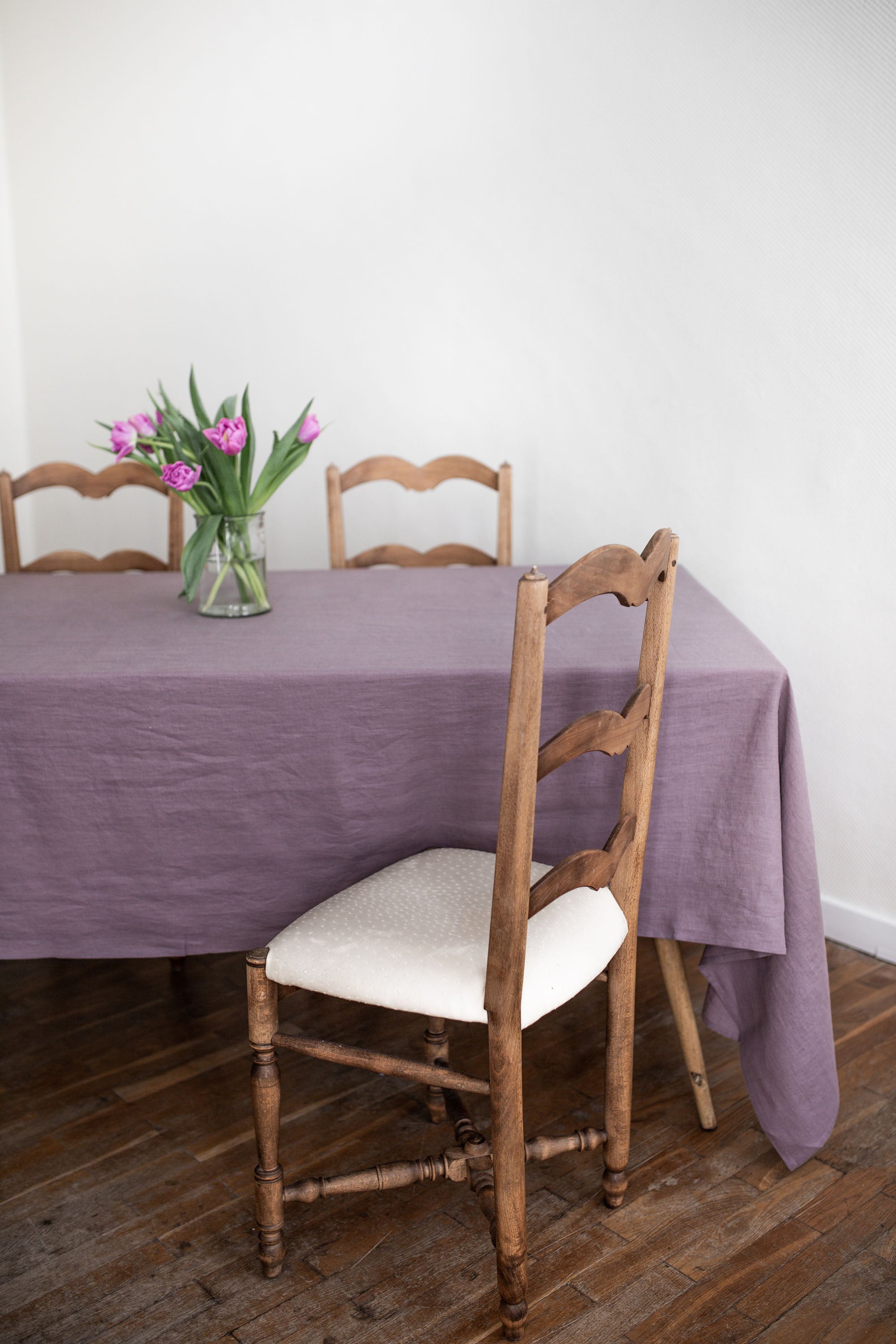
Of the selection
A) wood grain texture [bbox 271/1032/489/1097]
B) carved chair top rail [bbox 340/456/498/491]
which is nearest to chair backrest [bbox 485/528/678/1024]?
wood grain texture [bbox 271/1032/489/1097]

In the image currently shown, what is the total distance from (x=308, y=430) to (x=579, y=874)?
0.85 metres

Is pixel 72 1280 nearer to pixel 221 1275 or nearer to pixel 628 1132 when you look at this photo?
pixel 221 1275

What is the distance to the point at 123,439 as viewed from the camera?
152cm

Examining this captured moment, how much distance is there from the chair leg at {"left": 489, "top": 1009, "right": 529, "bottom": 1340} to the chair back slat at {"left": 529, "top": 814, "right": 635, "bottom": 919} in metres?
0.13

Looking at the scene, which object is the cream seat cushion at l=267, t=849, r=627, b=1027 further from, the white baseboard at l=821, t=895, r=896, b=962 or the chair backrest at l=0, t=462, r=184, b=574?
the chair backrest at l=0, t=462, r=184, b=574

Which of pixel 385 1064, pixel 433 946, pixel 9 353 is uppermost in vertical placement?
pixel 9 353

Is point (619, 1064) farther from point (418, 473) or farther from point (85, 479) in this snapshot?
point (85, 479)

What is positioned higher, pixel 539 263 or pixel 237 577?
pixel 539 263

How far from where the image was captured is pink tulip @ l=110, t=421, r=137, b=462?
1.51 m

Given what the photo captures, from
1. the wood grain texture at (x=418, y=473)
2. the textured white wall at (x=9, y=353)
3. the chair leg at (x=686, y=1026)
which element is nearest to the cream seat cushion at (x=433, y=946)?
the chair leg at (x=686, y=1026)

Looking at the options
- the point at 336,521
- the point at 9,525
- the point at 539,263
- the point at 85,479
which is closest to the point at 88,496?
the point at 85,479

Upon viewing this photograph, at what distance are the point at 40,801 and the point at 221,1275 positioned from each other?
0.64 m

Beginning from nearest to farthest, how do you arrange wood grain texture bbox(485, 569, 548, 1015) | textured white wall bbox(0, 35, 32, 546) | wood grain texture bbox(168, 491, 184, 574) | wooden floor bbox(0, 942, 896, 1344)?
wood grain texture bbox(485, 569, 548, 1015)
wooden floor bbox(0, 942, 896, 1344)
wood grain texture bbox(168, 491, 184, 574)
textured white wall bbox(0, 35, 32, 546)

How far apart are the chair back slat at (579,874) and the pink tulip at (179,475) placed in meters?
0.77
